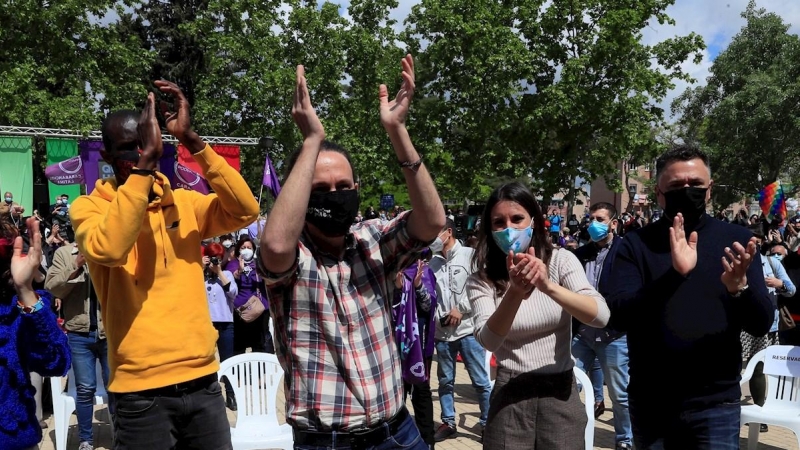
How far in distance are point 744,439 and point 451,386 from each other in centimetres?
296

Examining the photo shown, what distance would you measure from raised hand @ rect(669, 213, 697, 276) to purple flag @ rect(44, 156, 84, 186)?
13787 mm

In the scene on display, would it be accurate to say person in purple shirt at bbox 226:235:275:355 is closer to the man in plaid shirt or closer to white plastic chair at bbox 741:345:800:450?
white plastic chair at bbox 741:345:800:450

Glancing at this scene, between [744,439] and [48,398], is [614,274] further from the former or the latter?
[48,398]

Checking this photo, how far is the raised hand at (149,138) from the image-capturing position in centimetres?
245

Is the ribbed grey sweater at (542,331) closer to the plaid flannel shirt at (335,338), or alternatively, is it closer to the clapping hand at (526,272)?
the clapping hand at (526,272)

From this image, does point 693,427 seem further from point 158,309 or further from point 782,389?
point 782,389

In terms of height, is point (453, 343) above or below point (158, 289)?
below

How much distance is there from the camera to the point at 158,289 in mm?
2721

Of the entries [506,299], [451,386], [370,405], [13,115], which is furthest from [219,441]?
[13,115]

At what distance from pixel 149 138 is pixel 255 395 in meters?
3.18

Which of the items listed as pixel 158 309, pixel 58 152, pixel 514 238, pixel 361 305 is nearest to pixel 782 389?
pixel 514 238

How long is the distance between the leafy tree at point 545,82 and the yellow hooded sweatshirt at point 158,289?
22294 mm

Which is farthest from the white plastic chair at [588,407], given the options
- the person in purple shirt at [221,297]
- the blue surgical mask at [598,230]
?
the person in purple shirt at [221,297]

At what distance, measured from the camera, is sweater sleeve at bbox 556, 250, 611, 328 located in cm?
292
